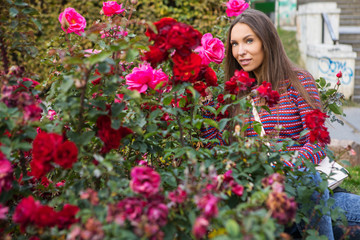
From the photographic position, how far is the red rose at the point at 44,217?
4.14 ft

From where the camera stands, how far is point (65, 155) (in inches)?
53.6

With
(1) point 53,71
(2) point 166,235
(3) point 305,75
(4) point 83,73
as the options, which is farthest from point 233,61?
(2) point 166,235

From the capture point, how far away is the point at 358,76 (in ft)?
29.9

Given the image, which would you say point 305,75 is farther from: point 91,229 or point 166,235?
point 91,229

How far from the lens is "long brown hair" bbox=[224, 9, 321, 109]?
8.18ft

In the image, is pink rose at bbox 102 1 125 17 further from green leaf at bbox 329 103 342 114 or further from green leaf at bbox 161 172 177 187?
green leaf at bbox 329 103 342 114

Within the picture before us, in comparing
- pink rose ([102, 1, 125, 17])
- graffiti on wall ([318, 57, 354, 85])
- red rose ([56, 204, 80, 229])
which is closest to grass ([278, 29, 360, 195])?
graffiti on wall ([318, 57, 354, 85])

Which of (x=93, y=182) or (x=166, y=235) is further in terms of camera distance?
(x=93, y=182)

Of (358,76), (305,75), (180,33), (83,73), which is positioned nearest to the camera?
(180,33)

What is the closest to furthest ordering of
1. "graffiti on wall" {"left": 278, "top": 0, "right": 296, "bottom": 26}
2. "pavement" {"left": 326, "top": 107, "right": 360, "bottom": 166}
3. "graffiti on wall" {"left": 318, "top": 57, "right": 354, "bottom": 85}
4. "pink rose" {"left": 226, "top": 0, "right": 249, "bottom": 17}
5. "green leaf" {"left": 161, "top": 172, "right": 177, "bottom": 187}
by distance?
1. "green leaf" {"left": 161, "top": 172, "right": 177, "bottom": 187}
2. "pink rose" {"left": 226, "top": 0, "right": 249, "bottom": 17}
3. "pavement" {"left": 326, "top": 107, "right": 360, "bottom": 166}
4. "graffiti on wall" {"left": 318, "top": 57, "right": 354, "bottom": 85}
5. "graffiti on wall" {"left": 278, "top": 0, "right": 296, "bottom": 26}

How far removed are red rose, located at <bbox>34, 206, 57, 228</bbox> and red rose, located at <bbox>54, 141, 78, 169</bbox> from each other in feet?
0.48

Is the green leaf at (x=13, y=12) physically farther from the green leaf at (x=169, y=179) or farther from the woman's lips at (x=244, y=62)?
the woman's lips at (x=244, y=62)

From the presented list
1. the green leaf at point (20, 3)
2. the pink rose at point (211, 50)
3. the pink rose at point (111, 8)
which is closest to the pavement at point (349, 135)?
the pink rose at point (211, 50)

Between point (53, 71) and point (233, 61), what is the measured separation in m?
1.13
